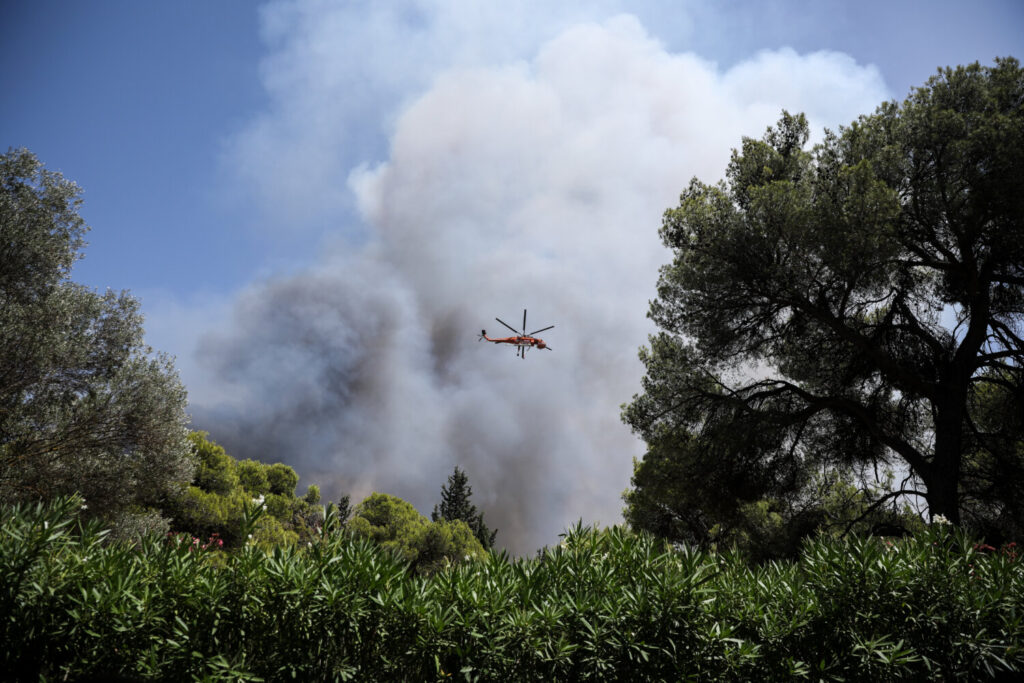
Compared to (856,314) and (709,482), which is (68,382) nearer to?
(709,482)

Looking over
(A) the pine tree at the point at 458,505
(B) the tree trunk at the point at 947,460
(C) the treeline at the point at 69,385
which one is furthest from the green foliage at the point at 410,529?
(B) the tree trunk at the point at 947,460

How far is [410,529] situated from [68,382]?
86.6ft

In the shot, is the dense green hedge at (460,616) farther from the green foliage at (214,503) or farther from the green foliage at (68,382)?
the green foliage at (214,503)

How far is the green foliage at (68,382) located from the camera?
11.3 m

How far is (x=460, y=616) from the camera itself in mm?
3215

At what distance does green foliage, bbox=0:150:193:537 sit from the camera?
11.3 metres

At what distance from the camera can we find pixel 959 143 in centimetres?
1216

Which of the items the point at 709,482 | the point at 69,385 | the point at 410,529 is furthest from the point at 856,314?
the point at 410,529

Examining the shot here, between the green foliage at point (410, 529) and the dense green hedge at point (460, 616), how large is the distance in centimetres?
2969

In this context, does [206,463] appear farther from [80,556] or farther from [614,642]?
[614,642]

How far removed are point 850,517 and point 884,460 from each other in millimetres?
1837

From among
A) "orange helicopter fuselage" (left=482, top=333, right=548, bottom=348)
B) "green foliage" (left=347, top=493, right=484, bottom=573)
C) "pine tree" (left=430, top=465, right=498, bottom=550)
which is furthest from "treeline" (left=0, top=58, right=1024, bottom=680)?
"pine tree" (left=430, top=465, right=498, bottom=550)

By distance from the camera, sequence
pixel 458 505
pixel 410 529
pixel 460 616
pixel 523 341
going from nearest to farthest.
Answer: pixel 460 616, pixel 523 341, pixel 410 529, pixel 458 505

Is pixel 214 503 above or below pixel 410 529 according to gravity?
below
